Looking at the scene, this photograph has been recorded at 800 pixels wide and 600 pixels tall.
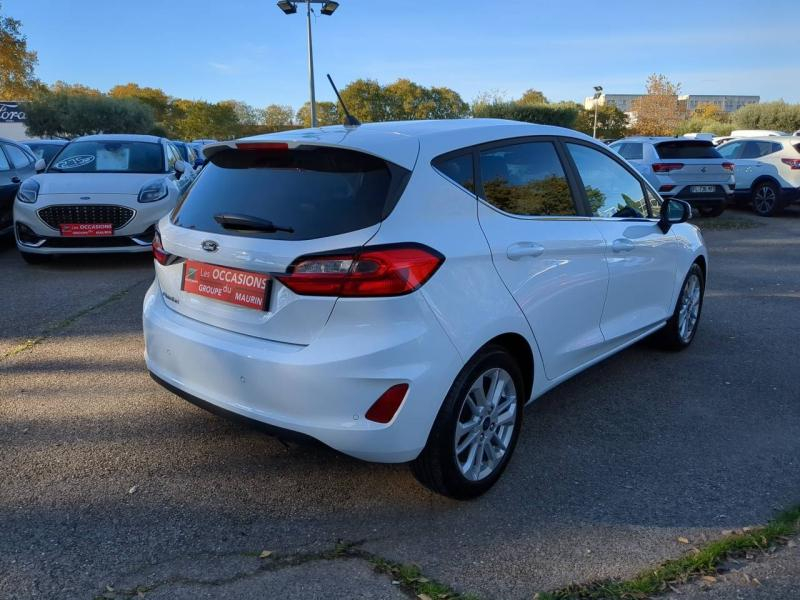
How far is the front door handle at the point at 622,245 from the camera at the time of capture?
12.5 ft

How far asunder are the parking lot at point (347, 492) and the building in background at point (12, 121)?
2204 inches

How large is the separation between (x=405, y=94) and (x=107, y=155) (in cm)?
6339

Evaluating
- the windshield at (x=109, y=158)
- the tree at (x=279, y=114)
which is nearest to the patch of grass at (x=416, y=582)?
the windshield at (x=109, y=158)

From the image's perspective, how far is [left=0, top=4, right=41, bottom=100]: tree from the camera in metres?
51.0

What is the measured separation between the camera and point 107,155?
870cm

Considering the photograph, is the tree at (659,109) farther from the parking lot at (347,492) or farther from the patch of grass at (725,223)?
the parking lot at (347,492)

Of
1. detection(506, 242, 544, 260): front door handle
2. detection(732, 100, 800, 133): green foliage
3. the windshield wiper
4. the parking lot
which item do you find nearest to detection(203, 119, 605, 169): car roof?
the windshield wiper

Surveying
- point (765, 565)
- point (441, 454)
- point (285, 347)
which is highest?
point (285, 347)

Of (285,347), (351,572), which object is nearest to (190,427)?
(285,347)

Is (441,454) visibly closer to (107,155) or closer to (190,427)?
(190,427)

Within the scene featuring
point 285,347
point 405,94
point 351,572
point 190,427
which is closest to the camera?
point 351,572

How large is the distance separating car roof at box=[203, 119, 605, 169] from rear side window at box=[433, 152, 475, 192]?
0.05 meters

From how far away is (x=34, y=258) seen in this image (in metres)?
7.98

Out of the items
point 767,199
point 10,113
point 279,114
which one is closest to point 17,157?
point 767,199
